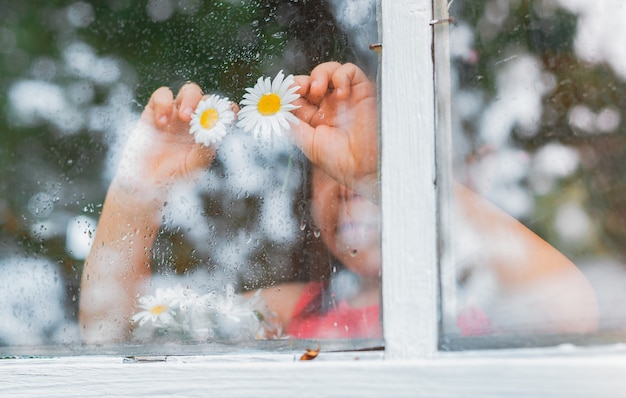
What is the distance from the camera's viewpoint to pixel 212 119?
1203 millimetres

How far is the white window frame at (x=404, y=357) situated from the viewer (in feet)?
2.67

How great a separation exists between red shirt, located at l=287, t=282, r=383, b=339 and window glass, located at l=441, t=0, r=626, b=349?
0.35ft

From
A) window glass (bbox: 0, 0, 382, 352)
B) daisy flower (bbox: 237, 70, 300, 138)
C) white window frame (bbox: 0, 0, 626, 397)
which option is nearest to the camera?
white window frame (bbox: 0, 0, 626, 397)

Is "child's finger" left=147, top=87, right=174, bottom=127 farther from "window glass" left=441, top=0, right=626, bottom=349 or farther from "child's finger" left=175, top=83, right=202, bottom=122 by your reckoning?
"window glass" left=441, top=0, right=626, bottom=349

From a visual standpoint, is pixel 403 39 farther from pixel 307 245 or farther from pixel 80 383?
pixel 80 383

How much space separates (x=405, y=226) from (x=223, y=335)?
341 mm

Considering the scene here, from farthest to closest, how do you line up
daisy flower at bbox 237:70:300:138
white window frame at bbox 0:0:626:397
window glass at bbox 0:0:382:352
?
daisy flower at bbox 237:70:300:138 < window glass at bbox 0:0:382:352 < white window frame at bbox 0:0:626:397

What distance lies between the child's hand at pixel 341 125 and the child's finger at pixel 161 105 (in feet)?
0.84

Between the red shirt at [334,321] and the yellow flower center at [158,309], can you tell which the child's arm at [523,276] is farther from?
the yellow flower center at [158,309]

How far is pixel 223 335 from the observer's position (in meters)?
1.03

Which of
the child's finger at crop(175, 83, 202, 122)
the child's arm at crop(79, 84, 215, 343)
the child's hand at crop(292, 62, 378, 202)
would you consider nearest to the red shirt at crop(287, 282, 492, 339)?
the child's hand at crop(292, 62, 378, 202)

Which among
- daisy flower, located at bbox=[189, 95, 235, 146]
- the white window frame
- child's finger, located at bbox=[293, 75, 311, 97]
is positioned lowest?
the white window frame

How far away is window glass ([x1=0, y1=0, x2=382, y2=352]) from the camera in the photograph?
40.7 inches

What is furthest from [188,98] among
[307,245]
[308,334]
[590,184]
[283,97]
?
[590,184]
